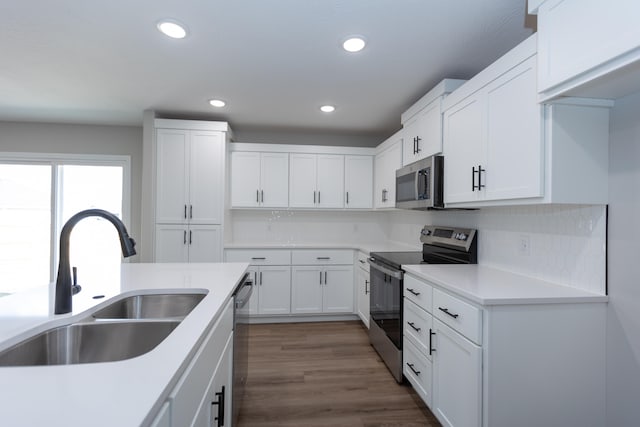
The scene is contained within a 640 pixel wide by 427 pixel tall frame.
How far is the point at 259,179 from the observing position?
3908mm

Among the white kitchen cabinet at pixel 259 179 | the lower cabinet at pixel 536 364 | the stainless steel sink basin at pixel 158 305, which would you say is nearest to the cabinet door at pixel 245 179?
the white kitchen cabinet at pixel 259 179

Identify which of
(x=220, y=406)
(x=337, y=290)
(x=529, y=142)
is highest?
(x=529, y=142)

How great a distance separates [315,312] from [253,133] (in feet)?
8.14

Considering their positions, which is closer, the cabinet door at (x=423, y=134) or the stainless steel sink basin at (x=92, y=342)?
the stainless steel sink basin at (x=92, y=342)

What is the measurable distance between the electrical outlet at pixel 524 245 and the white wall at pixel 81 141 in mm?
4403

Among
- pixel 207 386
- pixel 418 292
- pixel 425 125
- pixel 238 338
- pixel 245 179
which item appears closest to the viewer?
pixel 207 386

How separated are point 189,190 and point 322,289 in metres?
1.91

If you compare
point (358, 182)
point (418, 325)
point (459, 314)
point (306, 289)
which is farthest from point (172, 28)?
point (306, 289)

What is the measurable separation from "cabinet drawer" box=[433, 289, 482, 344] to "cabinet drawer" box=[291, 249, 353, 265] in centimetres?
195

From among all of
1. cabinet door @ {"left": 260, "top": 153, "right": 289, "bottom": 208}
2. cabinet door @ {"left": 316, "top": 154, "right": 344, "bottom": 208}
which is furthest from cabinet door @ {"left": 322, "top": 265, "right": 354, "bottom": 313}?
cabinet door @ {"left": 260, "top": 153, "right": 289, "bottom": 208}

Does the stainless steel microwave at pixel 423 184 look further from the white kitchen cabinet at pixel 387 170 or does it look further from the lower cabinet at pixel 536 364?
the lower cabinet at pixel 536 364

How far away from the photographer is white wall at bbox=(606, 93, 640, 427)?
1390mm

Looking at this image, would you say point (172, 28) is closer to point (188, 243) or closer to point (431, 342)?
point (188, 243)

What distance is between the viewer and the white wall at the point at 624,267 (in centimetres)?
139
